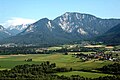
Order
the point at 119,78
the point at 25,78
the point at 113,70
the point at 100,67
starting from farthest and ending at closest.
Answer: the point at 100,67 < the point at 113,70 < the point at 25,78 < the point at 119,78

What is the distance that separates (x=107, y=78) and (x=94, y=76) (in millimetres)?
8946

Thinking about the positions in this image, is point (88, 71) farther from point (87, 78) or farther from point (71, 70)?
point (87, 78)

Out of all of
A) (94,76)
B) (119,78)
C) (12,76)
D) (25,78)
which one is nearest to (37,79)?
(25,78)

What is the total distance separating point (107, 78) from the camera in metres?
106

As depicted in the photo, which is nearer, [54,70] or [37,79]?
[37,79]

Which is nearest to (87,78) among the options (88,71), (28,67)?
(88,71)

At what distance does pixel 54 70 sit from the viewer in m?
131

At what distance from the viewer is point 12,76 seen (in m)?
117

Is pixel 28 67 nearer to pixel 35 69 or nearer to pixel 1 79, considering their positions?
pixel 35 69

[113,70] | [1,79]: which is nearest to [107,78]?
[113,70]

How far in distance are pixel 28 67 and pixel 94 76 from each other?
124ft

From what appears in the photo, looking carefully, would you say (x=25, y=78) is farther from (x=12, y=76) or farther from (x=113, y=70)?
(x=113, y=70)

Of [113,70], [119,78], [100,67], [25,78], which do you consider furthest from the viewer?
[100,67]

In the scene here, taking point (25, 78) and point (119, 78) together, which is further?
point (25, 78)
